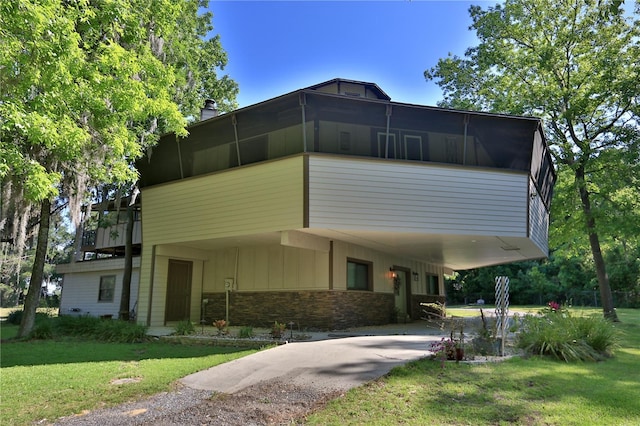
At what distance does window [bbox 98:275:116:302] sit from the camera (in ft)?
61.6

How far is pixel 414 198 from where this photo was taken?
35.4ft

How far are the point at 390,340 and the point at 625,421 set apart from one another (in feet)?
16.8

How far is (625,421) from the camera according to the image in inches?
163

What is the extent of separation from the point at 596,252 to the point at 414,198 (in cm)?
1105

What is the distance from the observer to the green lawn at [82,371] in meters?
4.86

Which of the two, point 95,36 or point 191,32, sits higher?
point 191,32

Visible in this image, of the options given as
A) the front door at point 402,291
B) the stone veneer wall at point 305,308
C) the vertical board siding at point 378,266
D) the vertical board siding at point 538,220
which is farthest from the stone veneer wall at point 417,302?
the vertical board siding at point 538,220

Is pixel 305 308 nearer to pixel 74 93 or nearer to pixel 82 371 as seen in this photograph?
pixel 82 371

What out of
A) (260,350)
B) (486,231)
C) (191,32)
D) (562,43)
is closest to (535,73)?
(562,43)

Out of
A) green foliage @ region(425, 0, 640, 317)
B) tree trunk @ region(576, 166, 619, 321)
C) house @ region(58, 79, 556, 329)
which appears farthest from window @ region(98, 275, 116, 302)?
tree trunk @ region(576, 166, 619, 321)

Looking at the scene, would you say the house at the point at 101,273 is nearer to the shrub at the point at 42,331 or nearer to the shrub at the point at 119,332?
the shrub at the point at 42,331

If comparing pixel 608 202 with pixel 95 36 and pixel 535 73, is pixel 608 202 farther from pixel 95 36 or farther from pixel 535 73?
pixel 95 36

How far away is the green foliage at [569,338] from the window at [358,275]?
574cm

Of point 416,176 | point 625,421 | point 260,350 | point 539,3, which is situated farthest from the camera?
point 539,3
